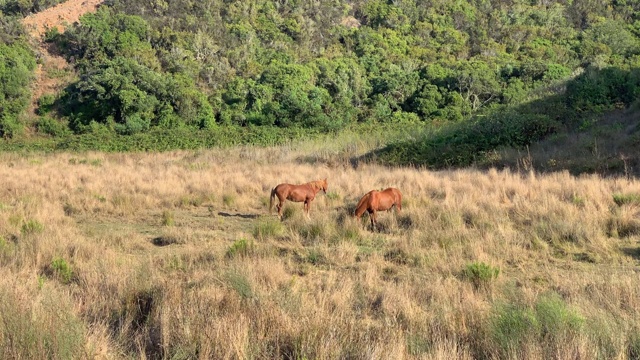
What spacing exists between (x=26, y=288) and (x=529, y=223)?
7746 mm

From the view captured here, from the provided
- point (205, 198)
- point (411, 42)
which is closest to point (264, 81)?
point (411, 42)

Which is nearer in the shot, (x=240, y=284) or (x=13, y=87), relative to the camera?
(x=240, y=284)

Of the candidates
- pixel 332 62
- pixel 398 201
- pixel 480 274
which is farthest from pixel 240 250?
pixel 332 62

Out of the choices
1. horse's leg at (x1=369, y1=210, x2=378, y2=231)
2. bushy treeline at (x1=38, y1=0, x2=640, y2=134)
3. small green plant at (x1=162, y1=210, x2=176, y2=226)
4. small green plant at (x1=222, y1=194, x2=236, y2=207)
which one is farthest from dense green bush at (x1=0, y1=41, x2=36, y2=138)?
horse's leg at (x1=369, y1=210, x2=378, y2=231)

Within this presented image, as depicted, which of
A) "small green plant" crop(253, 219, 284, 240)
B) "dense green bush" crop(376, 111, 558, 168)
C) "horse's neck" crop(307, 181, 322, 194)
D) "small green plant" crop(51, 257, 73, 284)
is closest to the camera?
"small green plant" crop(51, 257, 73, 284)

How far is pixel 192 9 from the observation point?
225 ft

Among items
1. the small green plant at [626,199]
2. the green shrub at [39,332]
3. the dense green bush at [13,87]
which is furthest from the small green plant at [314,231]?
the dense green bush at [13,87]

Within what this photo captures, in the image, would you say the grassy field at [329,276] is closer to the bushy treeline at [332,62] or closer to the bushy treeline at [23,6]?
the bushy treeline at [332,62]

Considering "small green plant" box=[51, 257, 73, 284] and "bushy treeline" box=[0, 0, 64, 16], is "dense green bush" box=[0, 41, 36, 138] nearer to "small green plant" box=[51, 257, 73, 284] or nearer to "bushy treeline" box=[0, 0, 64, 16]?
"bushy treeline" box=[0, 0, 64, 16]

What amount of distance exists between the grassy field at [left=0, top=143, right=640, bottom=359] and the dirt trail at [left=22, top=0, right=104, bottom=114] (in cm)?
4290

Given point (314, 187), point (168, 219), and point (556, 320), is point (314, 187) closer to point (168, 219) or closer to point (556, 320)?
point (168, 219)

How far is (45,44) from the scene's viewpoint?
194ft

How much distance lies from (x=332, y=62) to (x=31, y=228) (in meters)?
51.6

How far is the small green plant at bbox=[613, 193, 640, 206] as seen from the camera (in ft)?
32.5
